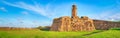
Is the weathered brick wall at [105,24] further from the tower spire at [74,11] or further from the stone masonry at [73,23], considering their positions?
the tower spire at [74,11]

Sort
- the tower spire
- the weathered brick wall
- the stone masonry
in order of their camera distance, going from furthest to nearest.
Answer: the weathered brick wall → the tower spire → the stone masonry

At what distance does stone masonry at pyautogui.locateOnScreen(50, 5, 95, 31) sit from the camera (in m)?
44.4

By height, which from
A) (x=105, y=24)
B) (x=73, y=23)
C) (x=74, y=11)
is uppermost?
(x=74, y=11)

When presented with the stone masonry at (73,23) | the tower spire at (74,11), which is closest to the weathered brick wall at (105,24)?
the stone masonry at (73,23)

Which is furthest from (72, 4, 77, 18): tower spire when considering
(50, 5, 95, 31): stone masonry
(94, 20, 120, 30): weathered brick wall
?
(94, 20, 120, 30): weathered brick wall

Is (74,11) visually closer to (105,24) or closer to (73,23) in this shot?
(73,23)

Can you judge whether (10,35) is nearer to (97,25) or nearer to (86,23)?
(86,23)

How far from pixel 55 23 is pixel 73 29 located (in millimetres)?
4925

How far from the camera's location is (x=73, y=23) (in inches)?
1816

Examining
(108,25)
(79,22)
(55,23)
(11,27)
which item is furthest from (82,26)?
(11,27)

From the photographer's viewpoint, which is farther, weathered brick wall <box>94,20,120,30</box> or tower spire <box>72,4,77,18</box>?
weathered brick wall <box>94,20,120,30</box>

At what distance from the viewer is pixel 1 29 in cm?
3016

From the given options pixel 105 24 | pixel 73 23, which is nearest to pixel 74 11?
pixel 73 23

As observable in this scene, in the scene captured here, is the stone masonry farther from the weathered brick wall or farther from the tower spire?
the weathered brick wall
